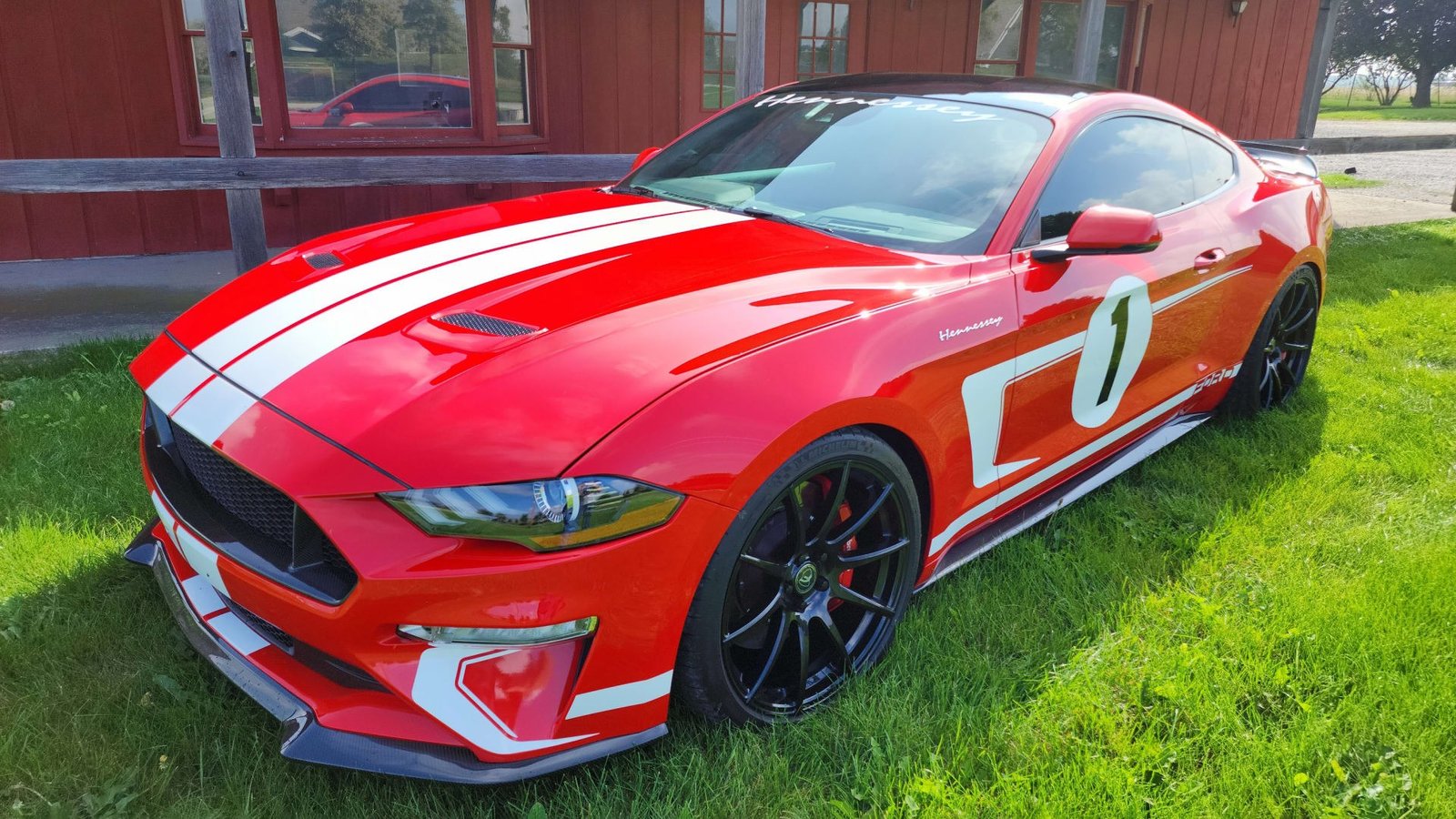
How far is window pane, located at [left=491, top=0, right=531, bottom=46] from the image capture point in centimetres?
768

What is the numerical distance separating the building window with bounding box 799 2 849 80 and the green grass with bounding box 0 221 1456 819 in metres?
6.90

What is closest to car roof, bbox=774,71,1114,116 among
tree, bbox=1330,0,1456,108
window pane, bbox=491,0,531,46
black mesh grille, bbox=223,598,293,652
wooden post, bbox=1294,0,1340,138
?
black mesh grille, bbox=223,598,293,652

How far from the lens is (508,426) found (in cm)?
174

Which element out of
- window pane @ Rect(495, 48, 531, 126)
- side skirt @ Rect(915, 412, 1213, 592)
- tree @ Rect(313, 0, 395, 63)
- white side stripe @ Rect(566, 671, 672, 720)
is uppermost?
tree @ Rect(313, 0, 395, 63)

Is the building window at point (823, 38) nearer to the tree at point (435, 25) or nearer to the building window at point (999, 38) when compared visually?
the building window at point (999, 38)

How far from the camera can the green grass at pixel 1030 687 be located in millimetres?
2000

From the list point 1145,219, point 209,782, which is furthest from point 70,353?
point 1145,219

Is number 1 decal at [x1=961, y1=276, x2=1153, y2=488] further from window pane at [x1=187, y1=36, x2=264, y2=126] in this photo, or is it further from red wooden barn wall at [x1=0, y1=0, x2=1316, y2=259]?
window pane at [x1=187, y1=36, x2=264, y2=126]

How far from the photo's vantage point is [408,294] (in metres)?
2.20

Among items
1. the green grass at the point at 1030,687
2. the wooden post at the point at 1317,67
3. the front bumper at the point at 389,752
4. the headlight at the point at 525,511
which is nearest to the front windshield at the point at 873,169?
the green grass at the point at 1030,687

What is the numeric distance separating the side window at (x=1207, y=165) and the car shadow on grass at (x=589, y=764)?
1.43m

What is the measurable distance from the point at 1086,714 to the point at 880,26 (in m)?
8.54

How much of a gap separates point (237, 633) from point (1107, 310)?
7.83 ft

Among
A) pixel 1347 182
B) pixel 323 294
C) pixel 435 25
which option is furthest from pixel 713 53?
pixel 1347 182
